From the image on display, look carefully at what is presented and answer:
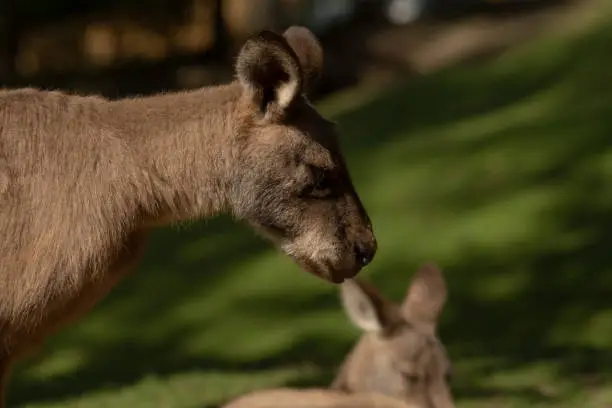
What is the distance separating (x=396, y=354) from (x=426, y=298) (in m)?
0.61

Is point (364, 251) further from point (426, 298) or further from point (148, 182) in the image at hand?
point (426, 298)

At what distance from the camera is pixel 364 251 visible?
619cm

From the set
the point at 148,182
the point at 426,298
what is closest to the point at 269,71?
the point at 148,182

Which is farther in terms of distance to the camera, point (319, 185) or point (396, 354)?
point (396, 354)

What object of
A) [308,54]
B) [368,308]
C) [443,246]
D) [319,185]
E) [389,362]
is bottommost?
[389,362]

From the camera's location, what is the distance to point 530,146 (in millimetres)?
17109

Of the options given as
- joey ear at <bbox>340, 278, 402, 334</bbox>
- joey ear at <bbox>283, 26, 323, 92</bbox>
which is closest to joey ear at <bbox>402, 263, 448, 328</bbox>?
joey ear at <bbox>340, 278, 402, 334</bbox>

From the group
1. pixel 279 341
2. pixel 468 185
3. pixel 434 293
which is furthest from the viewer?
pixel 468 185

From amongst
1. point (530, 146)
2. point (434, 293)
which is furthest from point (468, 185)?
point (434, 293)

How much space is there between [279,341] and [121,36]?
59.3 feet

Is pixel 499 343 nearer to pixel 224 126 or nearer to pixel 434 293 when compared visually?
pixel 434 293

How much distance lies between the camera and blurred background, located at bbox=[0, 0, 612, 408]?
34.7 feet

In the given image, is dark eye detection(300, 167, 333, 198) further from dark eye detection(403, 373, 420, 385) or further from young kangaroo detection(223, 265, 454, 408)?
dark eye detection(403, 373, 420, 385)

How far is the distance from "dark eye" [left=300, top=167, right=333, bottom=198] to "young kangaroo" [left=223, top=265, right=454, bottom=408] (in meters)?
1.56
